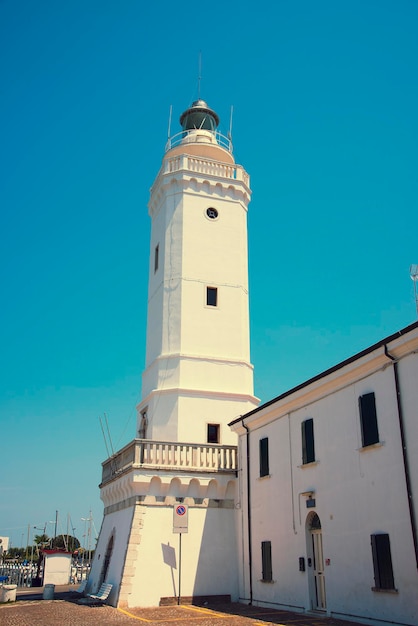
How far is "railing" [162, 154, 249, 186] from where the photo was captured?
29375mm

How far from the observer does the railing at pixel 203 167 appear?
29375 mm

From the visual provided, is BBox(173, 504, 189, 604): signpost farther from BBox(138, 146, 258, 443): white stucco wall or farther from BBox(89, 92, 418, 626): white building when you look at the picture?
BBox(138, 146, 258, 443): white stucco wall

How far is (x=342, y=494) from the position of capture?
15805mm

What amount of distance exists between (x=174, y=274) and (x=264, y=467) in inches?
429

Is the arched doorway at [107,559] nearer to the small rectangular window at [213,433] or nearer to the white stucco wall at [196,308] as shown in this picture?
the white stucco wall at [196,308]

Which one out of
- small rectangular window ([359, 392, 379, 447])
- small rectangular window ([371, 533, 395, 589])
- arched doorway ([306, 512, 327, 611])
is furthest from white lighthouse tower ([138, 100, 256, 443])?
small rectangular window ([371, 533, 395, 589])

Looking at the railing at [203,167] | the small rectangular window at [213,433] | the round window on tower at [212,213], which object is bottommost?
the small rectangular window at [213,433]

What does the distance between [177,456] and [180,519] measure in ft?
9.38

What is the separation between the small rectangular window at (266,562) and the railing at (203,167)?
18.3 metres

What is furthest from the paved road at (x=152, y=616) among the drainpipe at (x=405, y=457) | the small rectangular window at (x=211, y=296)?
the small rectangular window at (x=211, y=296)

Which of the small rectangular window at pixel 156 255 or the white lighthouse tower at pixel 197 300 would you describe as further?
the small rectangular window at pixel 156 255

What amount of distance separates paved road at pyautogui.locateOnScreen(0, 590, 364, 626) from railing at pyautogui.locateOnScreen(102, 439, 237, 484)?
4.83 m

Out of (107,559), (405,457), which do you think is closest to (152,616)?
(107,559)

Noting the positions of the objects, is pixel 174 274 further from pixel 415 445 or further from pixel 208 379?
pixel 415 445
